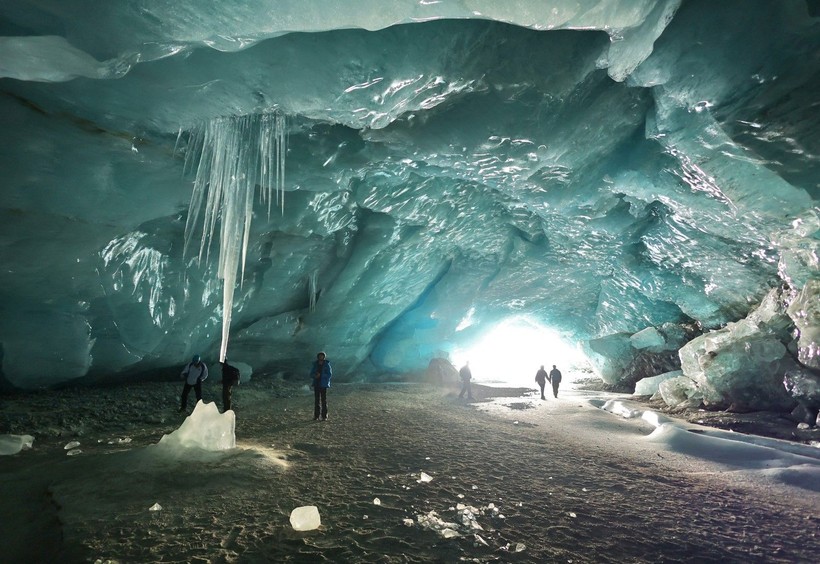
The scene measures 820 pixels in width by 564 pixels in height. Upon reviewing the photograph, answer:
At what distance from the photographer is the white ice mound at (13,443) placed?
194 inches

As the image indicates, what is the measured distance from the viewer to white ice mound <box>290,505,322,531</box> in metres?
3.09

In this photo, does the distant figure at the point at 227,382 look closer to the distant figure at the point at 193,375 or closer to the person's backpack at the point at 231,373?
the person's backpack at the point at 231,373

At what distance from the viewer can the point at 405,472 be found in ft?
15.4

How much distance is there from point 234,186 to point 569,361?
3511 centimetres

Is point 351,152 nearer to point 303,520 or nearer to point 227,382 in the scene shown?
point 227,382

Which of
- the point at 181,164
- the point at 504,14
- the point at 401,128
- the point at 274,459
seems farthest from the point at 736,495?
the point at 181,164

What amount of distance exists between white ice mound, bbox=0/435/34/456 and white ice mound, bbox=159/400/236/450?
1926 millimetres

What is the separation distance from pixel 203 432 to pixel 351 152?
6987 mm

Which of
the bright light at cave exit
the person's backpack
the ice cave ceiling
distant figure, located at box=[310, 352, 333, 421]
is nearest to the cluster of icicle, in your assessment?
the ice cave ceiling

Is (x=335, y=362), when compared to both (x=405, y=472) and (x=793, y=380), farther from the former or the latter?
(x=793, y=380)

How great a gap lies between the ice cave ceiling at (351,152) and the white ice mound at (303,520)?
527cm

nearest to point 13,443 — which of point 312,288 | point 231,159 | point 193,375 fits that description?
point 193,375

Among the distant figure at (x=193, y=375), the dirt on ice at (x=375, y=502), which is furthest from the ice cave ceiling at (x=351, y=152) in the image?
the dirt on ice at (x=375, y=502)

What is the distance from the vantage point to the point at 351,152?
9.56m
